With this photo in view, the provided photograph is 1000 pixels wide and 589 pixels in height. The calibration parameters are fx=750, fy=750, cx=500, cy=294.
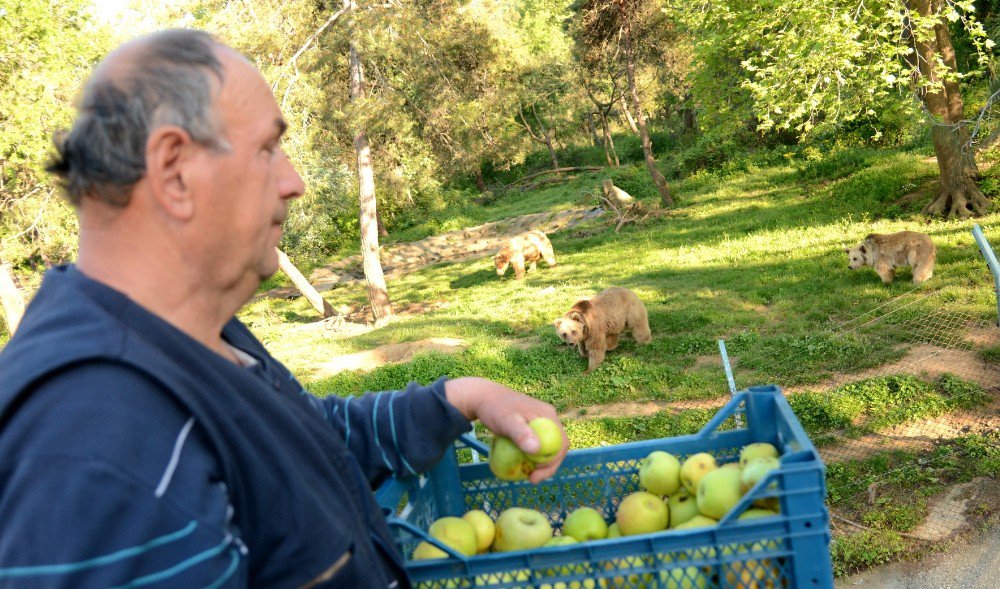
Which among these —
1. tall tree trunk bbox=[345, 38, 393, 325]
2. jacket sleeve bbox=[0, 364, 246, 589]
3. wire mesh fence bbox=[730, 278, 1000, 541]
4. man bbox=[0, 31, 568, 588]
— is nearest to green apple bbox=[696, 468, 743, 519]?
man bbox=[0, 31, 568, 588]

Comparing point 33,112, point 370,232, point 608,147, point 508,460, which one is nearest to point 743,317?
point 508,460

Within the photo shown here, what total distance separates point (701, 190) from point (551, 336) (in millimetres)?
12903

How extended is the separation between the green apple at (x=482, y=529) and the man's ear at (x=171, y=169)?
137cm

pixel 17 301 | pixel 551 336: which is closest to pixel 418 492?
pixel 551 336

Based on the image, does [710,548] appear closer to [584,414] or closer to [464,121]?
[584,414]

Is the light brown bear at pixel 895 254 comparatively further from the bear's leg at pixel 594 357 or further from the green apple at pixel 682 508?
the green apple at pixel 682 508

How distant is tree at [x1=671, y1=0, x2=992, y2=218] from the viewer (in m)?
11.3

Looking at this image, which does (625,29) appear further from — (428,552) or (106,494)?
(106,494)

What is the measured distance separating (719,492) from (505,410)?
66cm

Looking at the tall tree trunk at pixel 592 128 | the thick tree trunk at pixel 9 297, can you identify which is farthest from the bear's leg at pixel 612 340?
the tall tree trunk at pixel 592 128

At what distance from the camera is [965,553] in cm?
468

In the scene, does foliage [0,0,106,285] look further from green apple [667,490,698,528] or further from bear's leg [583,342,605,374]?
green apple [667,490,698,528]

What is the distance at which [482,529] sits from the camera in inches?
91.7

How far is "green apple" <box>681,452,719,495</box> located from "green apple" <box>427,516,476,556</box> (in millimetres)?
684
